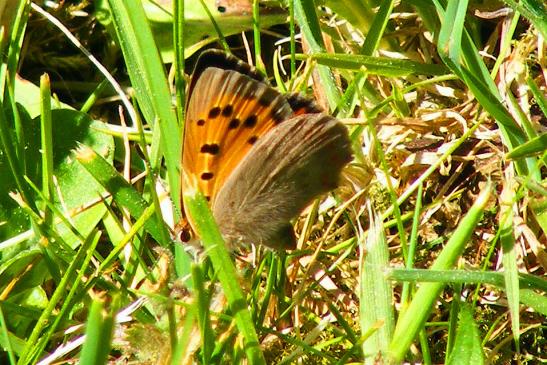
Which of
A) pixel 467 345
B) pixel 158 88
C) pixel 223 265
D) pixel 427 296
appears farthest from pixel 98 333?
pixel 158 88

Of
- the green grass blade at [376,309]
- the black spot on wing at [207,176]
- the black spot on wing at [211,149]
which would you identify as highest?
the black spot on wing at [211,149]

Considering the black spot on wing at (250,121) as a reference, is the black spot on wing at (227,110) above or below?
below

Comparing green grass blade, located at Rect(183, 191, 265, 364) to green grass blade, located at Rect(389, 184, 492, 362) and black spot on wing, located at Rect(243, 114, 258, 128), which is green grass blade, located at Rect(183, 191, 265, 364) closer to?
green grass blade, located at Rect(389, 184, 492, 362)

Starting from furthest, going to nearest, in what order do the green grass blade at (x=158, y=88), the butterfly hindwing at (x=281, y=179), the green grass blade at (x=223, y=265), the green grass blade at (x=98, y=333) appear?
the butterfly hindwing at (x=281, y=179) → the green grass blade at (x=158, y=88) → the green grass blade at (x=223, y=265) → the green grass blade at (x=98, y=333)

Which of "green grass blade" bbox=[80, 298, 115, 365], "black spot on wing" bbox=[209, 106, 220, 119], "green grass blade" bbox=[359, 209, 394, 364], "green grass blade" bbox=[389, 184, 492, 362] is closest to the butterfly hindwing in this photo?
"black spot on wing" bbox=[209, 106, 220, 119]

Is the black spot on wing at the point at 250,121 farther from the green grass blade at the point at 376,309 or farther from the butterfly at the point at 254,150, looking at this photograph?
the green grass blade at the point at 376,309

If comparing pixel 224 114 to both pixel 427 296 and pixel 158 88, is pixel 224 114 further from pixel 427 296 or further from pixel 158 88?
pixel 427 296

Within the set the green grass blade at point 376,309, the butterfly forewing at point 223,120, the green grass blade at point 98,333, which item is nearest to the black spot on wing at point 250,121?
the butterfly forewing at point 223,120
